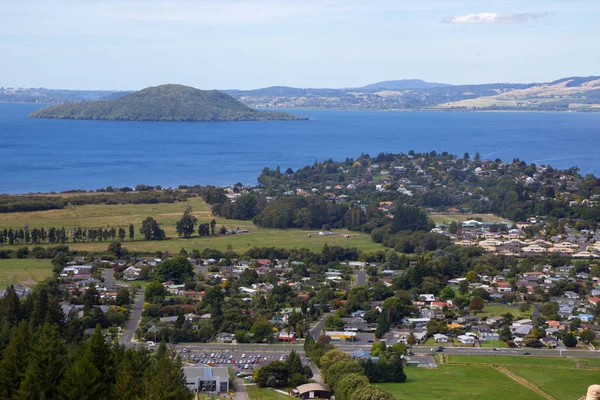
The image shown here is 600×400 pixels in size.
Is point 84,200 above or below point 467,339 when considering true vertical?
above

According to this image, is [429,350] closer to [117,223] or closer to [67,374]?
[67,374]

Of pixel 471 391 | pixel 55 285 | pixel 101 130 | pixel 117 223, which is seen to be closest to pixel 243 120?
pixel 101 130

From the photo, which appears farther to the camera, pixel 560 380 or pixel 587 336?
pixel 587 336

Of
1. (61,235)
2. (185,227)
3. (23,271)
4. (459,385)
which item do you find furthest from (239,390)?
(185,227)

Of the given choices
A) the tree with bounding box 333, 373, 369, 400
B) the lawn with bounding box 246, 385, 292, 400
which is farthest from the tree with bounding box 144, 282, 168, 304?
the tree with bounding box 333, 373, 369, 400

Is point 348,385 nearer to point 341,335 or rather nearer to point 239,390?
point 239,390

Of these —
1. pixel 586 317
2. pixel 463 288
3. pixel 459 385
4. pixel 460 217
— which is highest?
pixel 459 385
